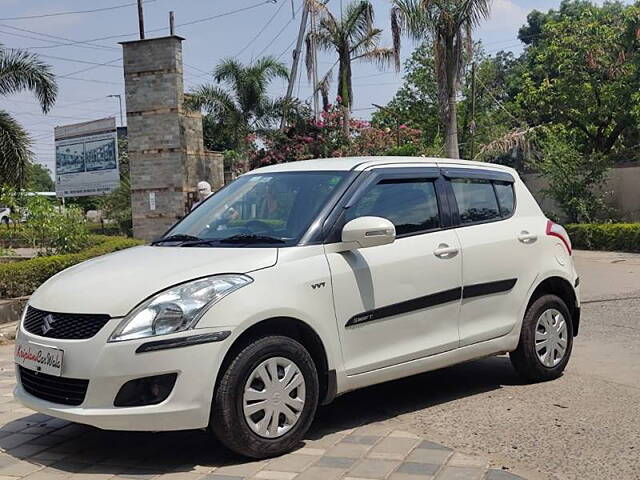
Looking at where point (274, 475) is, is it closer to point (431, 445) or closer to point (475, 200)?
point (431, 445)

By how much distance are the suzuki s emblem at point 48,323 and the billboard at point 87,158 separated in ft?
91.5

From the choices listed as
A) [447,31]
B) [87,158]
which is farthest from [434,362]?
[87,158]

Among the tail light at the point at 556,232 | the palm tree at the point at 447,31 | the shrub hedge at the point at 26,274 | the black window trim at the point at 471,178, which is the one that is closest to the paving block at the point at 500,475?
the black window trim at the point at 471,178

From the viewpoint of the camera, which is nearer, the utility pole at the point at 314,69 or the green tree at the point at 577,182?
the green tree at the point at 577,182

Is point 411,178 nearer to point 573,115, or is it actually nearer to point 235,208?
point 235,208

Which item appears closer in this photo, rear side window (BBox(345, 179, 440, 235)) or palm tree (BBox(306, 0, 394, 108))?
rear side window (BBox(345, 179, 440, 235))

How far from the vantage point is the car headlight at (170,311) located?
4.02 metres

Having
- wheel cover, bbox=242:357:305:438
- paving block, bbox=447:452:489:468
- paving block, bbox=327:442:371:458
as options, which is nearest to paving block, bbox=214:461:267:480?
wheel cover, bbox=242:357:305:438

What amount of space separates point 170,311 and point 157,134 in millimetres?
18807

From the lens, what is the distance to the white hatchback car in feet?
13.3

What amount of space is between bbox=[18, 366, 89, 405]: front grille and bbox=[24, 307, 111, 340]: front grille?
0.78ft

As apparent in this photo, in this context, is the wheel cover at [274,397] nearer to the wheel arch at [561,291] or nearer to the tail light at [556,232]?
the wheel arch at [561,291]

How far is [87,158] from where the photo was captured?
32938mm

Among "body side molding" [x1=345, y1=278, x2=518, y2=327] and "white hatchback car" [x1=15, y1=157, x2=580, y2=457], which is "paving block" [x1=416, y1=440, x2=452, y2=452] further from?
"body side molding" [x1=345, y1=278, x2=518, y2=327]
